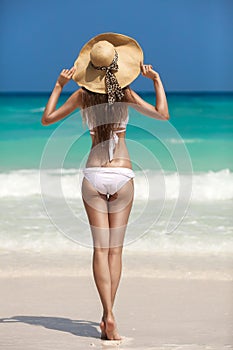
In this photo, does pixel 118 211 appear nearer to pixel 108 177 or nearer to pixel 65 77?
pixel 108 177

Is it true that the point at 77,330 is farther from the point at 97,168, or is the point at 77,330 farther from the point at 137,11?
the point at 137,11

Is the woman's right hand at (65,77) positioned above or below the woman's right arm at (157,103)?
above

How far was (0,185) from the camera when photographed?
959 cm

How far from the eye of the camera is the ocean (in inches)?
237

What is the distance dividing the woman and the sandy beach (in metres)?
0.24

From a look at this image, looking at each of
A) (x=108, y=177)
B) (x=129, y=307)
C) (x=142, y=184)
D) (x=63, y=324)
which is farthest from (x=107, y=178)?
(x=142, y=184)

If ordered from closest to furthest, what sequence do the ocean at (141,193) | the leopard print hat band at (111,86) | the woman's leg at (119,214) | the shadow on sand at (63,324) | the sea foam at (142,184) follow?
the leopard print hat band at (111,86) < the woman's leg at (119,214) < the shadow on sand at (63,324) < the ocean at (141,193) < the sea foam at (142,184)

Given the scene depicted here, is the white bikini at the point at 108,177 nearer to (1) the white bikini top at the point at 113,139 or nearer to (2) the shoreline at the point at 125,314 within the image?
(1) the white bikini top at the point at 113,139

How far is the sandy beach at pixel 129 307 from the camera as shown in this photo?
3.47 metres

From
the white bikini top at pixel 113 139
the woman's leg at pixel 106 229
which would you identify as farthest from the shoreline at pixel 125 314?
the white bikini top at pixel 113 139

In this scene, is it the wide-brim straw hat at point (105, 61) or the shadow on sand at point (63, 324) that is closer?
the wide-brim straw hat at point (105, 61)

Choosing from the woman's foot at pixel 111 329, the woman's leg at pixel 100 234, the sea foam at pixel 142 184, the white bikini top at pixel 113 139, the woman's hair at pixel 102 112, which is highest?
the woman's hair at pixel 102 112

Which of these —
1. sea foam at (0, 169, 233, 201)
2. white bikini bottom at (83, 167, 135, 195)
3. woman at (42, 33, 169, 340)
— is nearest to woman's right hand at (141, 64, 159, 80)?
woman at (42, 33, 169, 340)

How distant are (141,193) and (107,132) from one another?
5227mm
